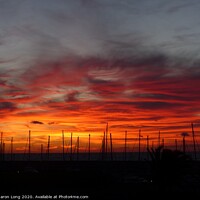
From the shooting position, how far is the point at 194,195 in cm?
4966

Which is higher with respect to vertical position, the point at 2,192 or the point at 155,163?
the point at 155,163

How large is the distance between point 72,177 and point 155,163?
3006 centimetres

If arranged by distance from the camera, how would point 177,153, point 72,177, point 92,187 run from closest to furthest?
point 177,153
point 92,187
point 72,177

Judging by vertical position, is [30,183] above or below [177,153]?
below

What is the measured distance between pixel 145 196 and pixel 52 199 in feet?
41.2

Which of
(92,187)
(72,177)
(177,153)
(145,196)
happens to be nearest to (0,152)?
(72,177)

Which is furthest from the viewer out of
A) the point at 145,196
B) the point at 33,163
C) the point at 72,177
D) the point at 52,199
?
the point at 33,163

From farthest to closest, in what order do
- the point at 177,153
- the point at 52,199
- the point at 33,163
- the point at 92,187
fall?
the point at 33,163, the point at 92,187, the point at 52,199, the point at 177,153

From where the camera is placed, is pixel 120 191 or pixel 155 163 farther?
pixel 120 191

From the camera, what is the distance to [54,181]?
5975 cm

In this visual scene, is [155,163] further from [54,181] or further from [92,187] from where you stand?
[54,181]

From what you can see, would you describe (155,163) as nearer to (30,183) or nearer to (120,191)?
(120,191)

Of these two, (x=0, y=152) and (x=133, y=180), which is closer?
(x=133, y=180)

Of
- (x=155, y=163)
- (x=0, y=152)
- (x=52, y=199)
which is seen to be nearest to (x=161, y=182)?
(x=155, y=163)
